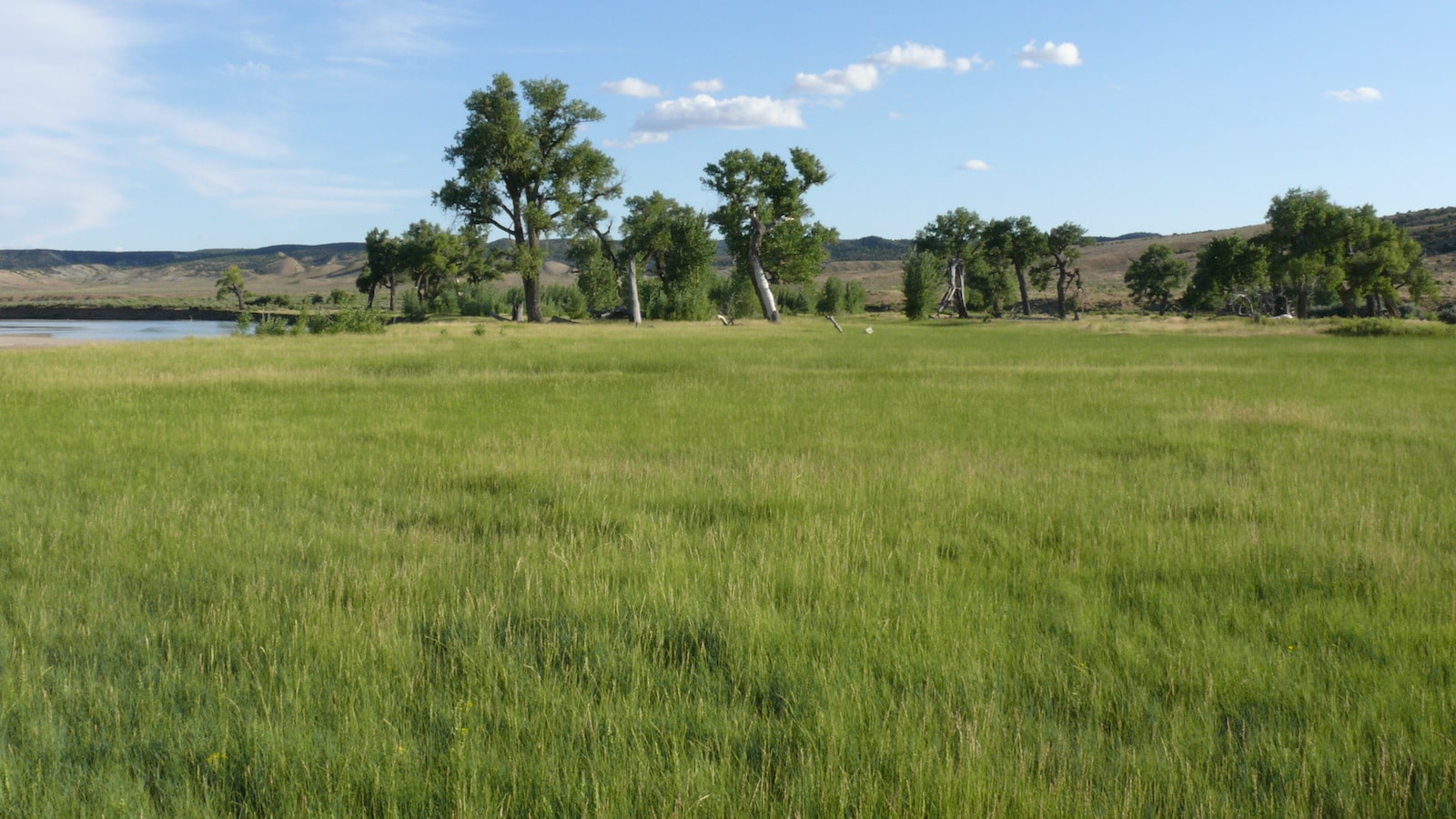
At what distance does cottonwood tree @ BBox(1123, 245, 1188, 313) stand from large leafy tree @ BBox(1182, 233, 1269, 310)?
35.0ft

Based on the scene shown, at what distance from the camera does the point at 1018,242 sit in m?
89.5

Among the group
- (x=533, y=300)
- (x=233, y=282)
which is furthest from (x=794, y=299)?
(x=233, y=282)

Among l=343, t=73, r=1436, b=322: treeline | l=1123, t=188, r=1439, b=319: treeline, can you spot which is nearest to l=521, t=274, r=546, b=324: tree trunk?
l=343, t=73, r=1436, b=322: treeline

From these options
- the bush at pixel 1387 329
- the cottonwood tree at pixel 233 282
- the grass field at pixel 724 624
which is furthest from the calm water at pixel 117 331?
the bush at pixel 1387 329

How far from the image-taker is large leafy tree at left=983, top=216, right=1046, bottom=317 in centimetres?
8812

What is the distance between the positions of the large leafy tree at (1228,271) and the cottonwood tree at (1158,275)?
10.7m

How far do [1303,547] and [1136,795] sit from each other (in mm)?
4185

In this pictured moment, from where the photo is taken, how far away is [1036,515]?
303 inches

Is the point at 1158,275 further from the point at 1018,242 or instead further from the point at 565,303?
the point at 565,303

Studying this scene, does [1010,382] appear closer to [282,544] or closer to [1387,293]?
[282,544]

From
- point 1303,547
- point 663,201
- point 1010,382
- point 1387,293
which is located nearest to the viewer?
point 1303,547

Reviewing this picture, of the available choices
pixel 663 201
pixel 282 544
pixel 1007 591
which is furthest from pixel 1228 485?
pixel 663 201

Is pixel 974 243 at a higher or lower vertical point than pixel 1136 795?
higher

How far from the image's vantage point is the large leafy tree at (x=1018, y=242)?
88.1 metres
